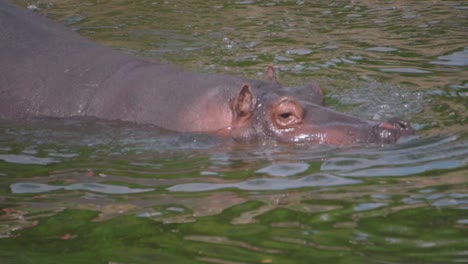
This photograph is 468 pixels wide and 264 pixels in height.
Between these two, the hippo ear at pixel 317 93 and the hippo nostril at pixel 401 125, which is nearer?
the hippo nostril at pixel 401 125

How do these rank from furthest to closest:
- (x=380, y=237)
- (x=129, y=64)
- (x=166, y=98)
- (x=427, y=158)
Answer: (x=129, y=64)
(x=166, y=98)
(x=427, y=158)
(x=380, y=237)

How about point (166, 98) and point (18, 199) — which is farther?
point (166, 98)

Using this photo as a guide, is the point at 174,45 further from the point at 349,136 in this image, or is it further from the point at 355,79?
the point at 349,136

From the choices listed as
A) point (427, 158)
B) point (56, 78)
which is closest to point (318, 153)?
point (427, 158)

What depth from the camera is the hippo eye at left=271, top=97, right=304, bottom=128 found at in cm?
680

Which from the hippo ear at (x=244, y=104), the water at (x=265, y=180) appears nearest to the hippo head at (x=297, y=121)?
the hippo ear at (x=244, y=104)

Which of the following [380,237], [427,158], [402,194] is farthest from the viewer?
[427,158]

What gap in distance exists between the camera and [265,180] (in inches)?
230

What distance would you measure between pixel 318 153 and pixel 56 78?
242 centimetres

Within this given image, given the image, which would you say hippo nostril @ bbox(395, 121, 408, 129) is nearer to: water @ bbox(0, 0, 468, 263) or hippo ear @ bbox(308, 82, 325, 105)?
water @ bbox(0, 0, 468, 263)

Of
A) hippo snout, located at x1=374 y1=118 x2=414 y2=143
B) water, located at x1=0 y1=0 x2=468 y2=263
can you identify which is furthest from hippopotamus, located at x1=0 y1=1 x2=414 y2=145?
water, located at x1=0 y1=0 x2=468 y2=263

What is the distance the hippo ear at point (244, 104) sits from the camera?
6.86 metres

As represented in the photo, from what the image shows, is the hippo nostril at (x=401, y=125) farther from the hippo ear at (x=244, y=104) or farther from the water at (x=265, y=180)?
the hippo ear at (x=244, y=104)

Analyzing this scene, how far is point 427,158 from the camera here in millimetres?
6168
